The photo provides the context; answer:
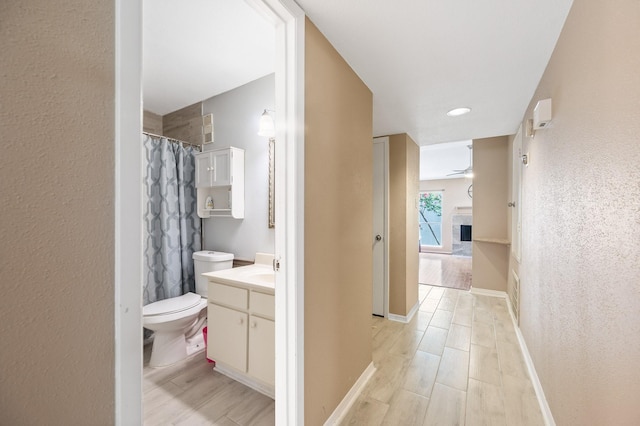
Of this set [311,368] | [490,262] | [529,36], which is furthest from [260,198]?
[490,262]

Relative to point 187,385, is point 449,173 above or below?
above

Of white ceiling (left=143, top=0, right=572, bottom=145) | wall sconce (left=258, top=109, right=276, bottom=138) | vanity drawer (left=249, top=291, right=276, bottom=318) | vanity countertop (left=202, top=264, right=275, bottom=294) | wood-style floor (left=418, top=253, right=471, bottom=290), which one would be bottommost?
wood-style floor (left=418, top=253, right=471, bottom=290)

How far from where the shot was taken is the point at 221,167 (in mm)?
2441

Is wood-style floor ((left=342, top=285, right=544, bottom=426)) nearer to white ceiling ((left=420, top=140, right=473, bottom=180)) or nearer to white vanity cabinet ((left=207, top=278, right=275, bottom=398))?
white vanity cabinet ((left=207, top=278, right=275, bottom=398))

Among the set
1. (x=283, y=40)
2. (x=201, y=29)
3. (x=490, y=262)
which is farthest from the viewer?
(x=490, y=262)

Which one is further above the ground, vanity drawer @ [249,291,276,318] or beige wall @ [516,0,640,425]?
beige wall @ [516,0,640,425]

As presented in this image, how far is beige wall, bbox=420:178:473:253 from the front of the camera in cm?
819

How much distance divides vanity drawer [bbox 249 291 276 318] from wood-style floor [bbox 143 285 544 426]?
603mm

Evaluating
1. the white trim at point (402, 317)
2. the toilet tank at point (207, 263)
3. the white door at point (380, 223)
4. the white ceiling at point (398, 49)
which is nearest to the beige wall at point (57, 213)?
the white ceiling at point (398, 49)

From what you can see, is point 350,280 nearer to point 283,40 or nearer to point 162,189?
point 283,40

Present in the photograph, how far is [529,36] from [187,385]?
3055 mm

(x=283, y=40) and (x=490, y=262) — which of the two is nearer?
(x=283, y=40)

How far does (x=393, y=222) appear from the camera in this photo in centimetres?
321

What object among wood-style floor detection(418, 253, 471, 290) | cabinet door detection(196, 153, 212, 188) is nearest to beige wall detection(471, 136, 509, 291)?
wood-style floor detection(418, 253, 471, 290)
